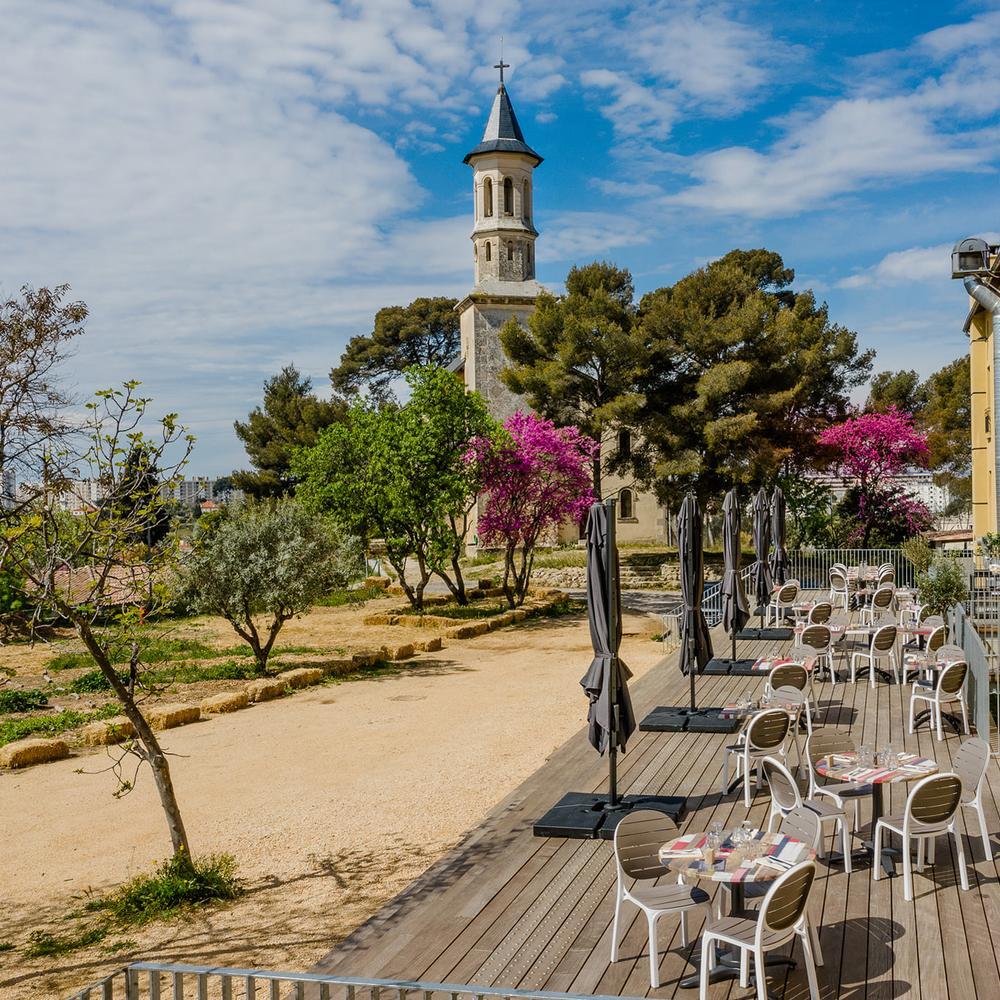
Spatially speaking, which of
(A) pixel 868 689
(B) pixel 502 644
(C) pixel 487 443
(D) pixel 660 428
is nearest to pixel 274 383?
(D) pixel 660 428

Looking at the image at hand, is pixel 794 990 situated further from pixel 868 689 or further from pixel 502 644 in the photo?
pixel 502 644

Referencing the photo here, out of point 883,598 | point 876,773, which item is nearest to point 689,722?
point 876,773

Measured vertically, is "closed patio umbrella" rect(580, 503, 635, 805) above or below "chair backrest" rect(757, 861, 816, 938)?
above

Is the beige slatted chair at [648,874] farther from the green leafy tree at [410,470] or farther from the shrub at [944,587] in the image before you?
the green leafy tree at [410,470]

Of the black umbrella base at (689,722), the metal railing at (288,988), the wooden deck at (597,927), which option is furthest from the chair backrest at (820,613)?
the metal railing at (288,988)

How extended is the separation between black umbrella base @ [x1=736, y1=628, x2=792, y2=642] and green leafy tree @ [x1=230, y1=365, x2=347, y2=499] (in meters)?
40.9

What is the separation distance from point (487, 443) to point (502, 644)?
22.9 ft

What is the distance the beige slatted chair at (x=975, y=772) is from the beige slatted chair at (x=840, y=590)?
13.3m

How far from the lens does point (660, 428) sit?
36.4 meters

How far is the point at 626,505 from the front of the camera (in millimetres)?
45438

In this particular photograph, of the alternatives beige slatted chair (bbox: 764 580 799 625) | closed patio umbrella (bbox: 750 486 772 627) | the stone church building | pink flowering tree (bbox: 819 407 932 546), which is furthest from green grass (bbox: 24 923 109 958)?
the stone church building

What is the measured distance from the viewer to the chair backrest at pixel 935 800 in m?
7.02

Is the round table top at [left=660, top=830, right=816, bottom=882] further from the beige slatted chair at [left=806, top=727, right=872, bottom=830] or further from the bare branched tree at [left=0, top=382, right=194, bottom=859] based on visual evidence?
the bare branched tree at [left=0, top=382, right=194, bottom=859]

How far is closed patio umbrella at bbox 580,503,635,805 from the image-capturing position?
8648mm
